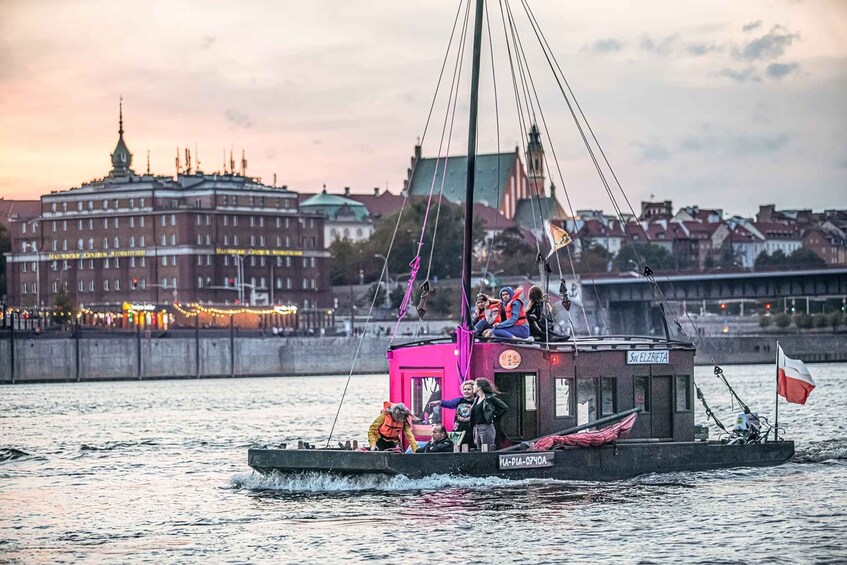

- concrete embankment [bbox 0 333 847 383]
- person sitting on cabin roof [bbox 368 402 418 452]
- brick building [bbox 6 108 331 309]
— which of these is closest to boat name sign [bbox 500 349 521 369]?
person sitting on cabin roof [bbox 368 402 418 452]

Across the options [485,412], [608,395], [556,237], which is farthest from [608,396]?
[556,237]

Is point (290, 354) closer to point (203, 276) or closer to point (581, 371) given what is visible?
point (203, 276)

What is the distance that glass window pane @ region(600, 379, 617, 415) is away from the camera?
34375mm

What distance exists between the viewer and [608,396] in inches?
1356

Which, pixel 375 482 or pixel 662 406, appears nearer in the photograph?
pixel 375 482

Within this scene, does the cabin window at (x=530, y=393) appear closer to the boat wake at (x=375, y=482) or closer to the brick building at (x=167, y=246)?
the boat wake at (x=375, y=482)

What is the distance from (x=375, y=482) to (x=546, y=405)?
380 centimetres

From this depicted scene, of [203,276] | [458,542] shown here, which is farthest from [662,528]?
[203,276]

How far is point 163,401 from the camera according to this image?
8419 centimetres

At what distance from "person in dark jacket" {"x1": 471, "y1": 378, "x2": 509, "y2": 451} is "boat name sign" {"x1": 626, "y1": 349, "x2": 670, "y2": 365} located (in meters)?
3.43

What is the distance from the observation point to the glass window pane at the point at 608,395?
34375mm

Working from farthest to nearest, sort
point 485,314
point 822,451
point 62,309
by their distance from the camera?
point 62,309
point 822,451
point 485,314

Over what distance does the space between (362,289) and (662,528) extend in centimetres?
16690

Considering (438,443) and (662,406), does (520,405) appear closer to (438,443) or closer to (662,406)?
(438,443)
